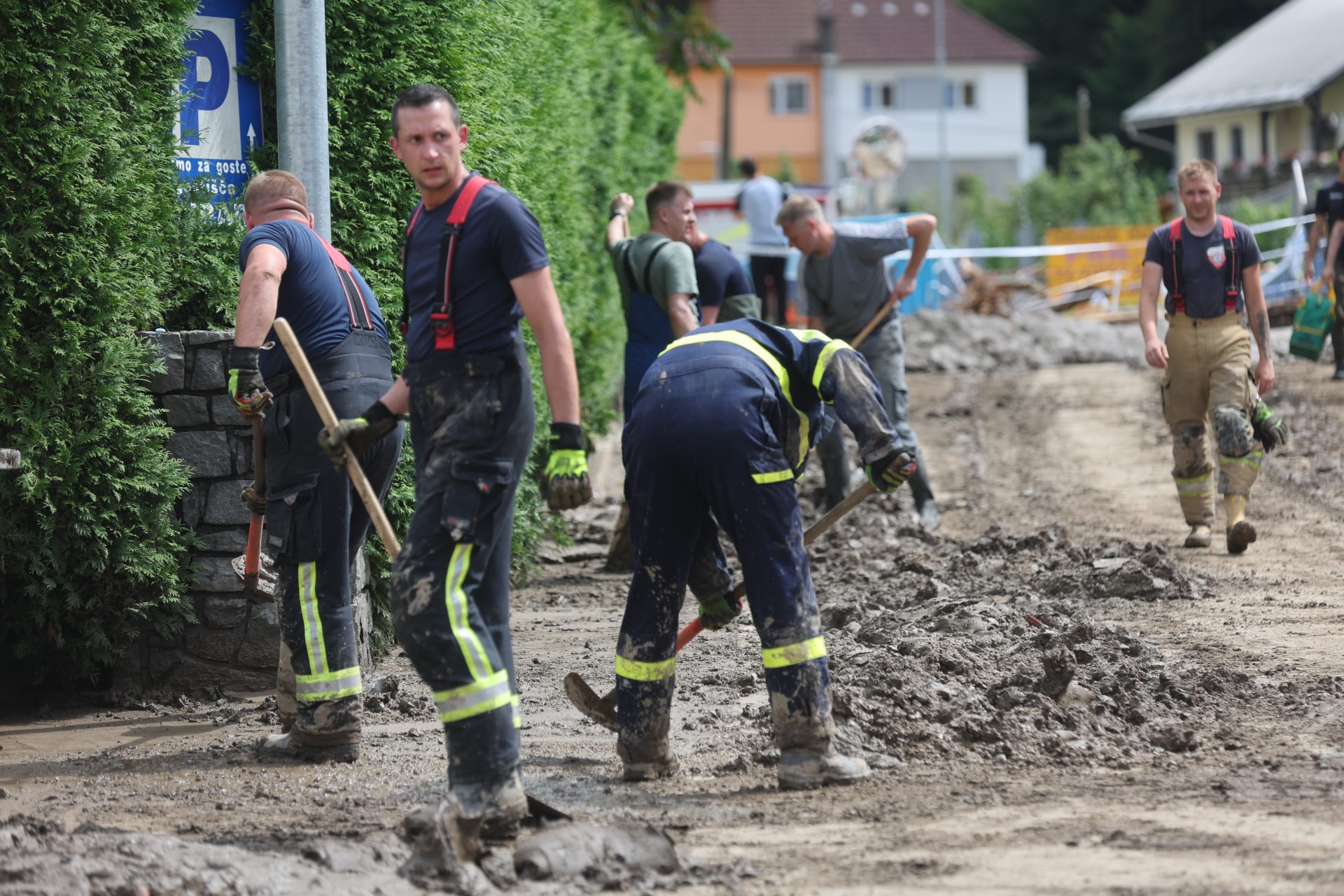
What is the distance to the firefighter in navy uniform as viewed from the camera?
480 centimetres

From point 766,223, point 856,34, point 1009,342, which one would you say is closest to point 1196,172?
point 766,223

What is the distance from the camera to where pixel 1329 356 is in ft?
55.6

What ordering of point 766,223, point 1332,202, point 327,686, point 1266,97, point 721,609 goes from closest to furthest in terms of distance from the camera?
point 721,609, point 327,686, point 1332,202, point 766,223, point 1266,97

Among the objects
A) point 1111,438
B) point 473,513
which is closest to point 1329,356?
point 1111,438

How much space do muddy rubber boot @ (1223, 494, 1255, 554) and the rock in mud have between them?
5.43 metres

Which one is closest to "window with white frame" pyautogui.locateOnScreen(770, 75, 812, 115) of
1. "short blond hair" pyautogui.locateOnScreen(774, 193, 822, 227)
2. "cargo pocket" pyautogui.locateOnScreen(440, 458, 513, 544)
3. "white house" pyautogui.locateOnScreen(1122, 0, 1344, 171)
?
"white house" pyautogui.locateOnScreen(1122, 0, 1344, 171)

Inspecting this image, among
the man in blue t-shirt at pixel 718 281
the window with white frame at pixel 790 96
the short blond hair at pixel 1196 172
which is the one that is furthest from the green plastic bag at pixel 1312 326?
the window with white frame at pixel 790 96

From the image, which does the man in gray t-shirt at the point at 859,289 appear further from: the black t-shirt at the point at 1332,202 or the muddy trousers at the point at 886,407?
the black t-shirt at the point at 1332,202

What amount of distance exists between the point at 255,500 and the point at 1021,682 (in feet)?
9.85

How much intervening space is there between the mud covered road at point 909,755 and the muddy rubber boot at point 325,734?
90 mm

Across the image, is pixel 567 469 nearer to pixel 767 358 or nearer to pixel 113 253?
pixel 767 358

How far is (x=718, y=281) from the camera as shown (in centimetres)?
880

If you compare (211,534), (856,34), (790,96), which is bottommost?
(211,534)

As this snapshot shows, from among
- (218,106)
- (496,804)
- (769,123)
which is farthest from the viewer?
(769,123)
